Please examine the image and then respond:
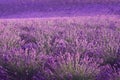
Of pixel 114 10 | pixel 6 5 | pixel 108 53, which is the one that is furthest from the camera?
pixel 6 5

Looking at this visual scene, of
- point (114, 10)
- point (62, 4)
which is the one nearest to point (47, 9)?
point (62, 4)

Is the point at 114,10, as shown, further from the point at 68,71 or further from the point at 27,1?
the point at 68,71

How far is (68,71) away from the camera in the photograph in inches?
180

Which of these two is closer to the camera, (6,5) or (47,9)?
Result: (47,9)

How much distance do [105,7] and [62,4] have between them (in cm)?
451

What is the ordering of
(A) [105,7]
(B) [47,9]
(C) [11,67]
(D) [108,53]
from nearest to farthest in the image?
(C) [11,67], (D) [108,53], (A) [105,7], (B) [47,9]

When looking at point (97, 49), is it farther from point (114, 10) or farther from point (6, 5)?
point (6, 5)

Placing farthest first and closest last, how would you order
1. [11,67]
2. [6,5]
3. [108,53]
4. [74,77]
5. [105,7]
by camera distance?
[6,5], [105,7], [108,53], [11,67], [74,77]

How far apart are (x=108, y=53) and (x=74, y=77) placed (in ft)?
4.16

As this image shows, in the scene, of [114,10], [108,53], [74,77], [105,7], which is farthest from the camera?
[105,7]

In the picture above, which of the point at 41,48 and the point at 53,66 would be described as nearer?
the point at 53,66

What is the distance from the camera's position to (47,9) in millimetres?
24734

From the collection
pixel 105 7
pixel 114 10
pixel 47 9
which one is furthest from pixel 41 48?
pixel 47 9

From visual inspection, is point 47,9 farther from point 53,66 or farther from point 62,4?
point 53,66
